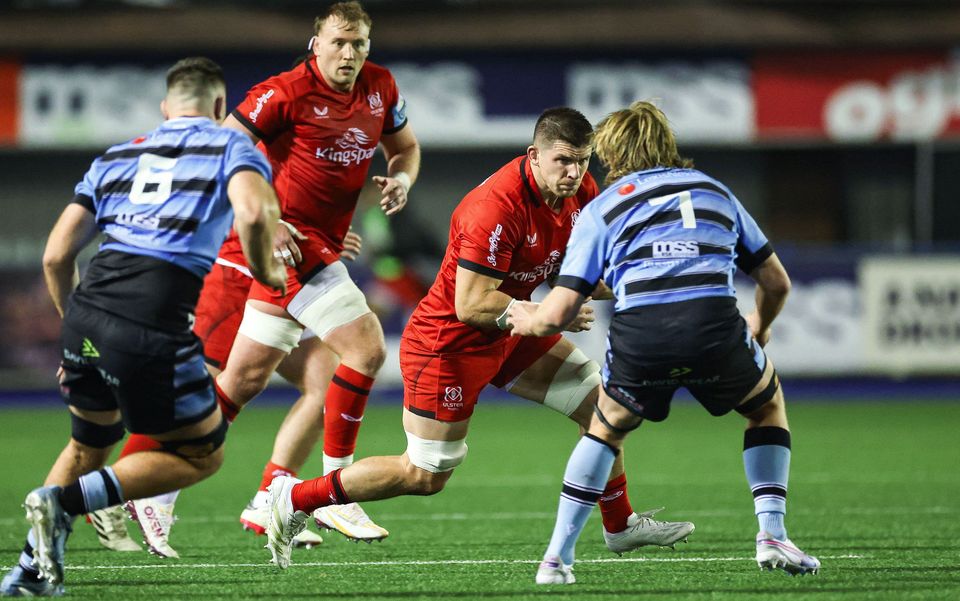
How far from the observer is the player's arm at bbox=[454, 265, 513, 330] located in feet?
19.1

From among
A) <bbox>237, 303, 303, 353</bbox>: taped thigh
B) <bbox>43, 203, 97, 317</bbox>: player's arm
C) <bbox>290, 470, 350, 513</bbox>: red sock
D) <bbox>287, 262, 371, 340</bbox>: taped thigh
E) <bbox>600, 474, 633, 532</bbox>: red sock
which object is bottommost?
<bbox>600, 474, 633, 532</bbox>: red sock

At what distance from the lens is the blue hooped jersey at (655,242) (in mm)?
5195

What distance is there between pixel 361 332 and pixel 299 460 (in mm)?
819

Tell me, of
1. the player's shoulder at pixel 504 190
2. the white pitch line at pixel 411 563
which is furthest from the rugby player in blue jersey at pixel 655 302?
the white pitch line at pixel 411 563

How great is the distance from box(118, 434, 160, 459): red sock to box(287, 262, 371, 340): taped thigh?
1.20 metres

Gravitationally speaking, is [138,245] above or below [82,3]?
below

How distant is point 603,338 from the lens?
14992mm

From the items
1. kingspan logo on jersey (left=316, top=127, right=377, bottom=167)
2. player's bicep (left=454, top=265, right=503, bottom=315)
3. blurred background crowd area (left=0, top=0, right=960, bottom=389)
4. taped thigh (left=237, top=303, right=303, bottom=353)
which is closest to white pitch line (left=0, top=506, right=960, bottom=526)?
taped thigh (left=237, top=303, right=303, bottom=353)

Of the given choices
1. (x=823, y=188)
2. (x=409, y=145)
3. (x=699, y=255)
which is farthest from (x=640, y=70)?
(x=699, y=255)

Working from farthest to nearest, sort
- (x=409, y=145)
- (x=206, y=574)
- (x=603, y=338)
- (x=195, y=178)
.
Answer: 1. (x=603, y=338)
2. (x=409, y=145)
3. (x=206, y=574)
4. (x=195, y=178)

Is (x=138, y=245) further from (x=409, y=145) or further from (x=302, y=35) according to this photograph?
(x=302, y=35)

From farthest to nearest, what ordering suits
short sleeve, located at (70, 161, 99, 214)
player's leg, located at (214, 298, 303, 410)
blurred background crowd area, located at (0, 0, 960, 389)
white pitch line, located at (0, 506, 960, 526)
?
blurred background crowd area, located at (0, 0, 960, 389) < white pitch line, located at (0, 506, 960, 526) < player's leg, located at (214, 298, 303, 410) < short sleeve, located at (70, 161, 99, 214)

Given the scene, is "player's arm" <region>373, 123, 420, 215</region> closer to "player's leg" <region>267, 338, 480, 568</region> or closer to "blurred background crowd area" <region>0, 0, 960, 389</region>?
"player's leg" <region>267, 338, 480, 568</region>

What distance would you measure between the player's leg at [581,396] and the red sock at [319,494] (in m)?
0.91
